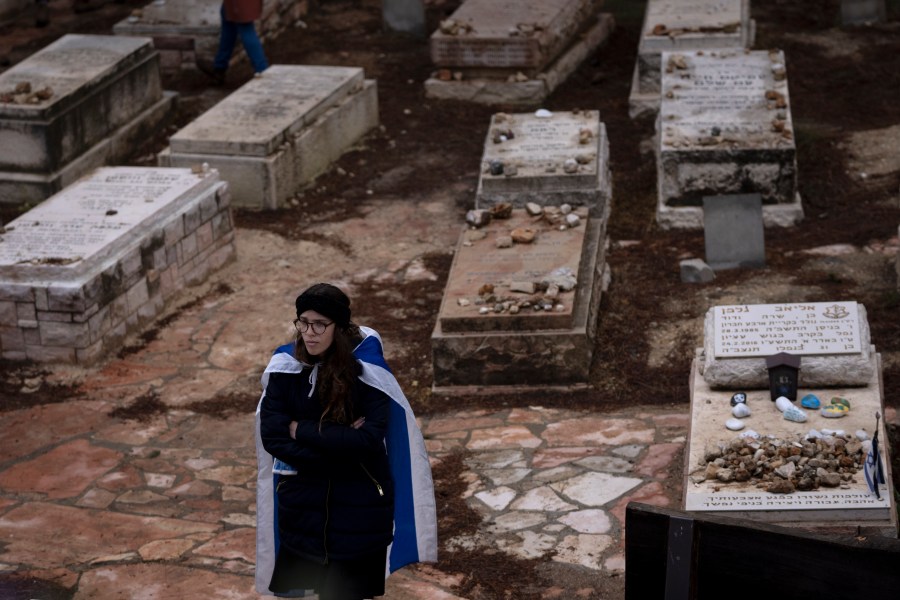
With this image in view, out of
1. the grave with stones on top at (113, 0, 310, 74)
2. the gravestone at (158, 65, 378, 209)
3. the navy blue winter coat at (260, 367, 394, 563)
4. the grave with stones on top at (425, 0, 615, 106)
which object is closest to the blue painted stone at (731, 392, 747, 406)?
the navy blue winter coat at (260, 367, 394, 563)

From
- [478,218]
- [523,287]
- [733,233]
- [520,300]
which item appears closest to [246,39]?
[478,218]

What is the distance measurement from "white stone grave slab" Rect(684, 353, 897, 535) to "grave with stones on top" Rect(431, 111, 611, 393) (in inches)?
62.0

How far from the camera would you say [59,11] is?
54.7 feet

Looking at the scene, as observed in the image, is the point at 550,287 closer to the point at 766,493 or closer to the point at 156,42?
the point at 766,493

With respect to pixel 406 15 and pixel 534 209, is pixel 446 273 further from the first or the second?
pixel 406 15

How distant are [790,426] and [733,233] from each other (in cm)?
354

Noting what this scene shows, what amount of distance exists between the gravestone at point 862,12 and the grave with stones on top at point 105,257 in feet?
26.0

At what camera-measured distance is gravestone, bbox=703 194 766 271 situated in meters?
9.44

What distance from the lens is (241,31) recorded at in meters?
13.4

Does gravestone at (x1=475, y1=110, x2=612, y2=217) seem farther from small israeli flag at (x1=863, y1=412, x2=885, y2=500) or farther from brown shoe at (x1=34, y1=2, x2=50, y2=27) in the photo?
brown shoe at (x1=34, y1=2, x2=50, y2=27)

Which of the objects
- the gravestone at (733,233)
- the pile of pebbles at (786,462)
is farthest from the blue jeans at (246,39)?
the pile of pebbles at (786,462)

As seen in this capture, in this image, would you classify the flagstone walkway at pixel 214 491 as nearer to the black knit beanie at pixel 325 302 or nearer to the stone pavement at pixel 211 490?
the stone pavement at pixel 211 490

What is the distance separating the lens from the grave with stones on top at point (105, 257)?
8.45m

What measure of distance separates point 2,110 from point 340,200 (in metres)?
2.75
